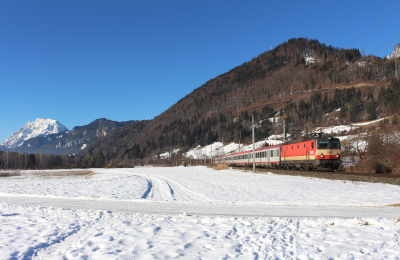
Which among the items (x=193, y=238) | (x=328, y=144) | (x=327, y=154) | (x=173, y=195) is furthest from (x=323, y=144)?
(x=193, y=238)

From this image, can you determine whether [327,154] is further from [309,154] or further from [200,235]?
[200,235]

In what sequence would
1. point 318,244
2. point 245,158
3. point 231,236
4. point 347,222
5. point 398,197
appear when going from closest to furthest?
point 318,244
point 231,236
point 347,222
point 398,197
point 245,158

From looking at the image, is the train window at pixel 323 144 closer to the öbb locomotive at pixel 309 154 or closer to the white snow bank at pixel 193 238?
the öbb locomotive at pixel 309 154

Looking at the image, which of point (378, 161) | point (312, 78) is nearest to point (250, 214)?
point (378, 161)

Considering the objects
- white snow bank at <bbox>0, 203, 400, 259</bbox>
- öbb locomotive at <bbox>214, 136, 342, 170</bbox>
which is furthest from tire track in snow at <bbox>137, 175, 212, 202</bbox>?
öbb locomotive at <bbox>214, 136, 342, 170</bbox>

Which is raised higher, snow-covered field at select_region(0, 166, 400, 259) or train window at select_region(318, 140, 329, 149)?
train window at select_region(318, 140, 329, 149)

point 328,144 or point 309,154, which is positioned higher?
A: point 328,144

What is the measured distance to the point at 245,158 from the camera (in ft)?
179

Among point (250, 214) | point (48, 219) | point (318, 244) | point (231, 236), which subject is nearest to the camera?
point (318, 244)

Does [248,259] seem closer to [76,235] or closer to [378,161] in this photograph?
[76,235]

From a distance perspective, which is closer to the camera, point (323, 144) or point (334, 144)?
point (323, 144)

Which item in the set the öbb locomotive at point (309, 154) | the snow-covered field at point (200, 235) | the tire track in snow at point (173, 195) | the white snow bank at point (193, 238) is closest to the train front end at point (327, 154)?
the öbb locomotive at point (309, 154)

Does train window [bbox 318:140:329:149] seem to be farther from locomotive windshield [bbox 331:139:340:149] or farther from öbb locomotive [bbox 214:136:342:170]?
locomotive windshield [bbox 331:139:340:149]

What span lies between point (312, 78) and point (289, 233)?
Answer: 719ft
